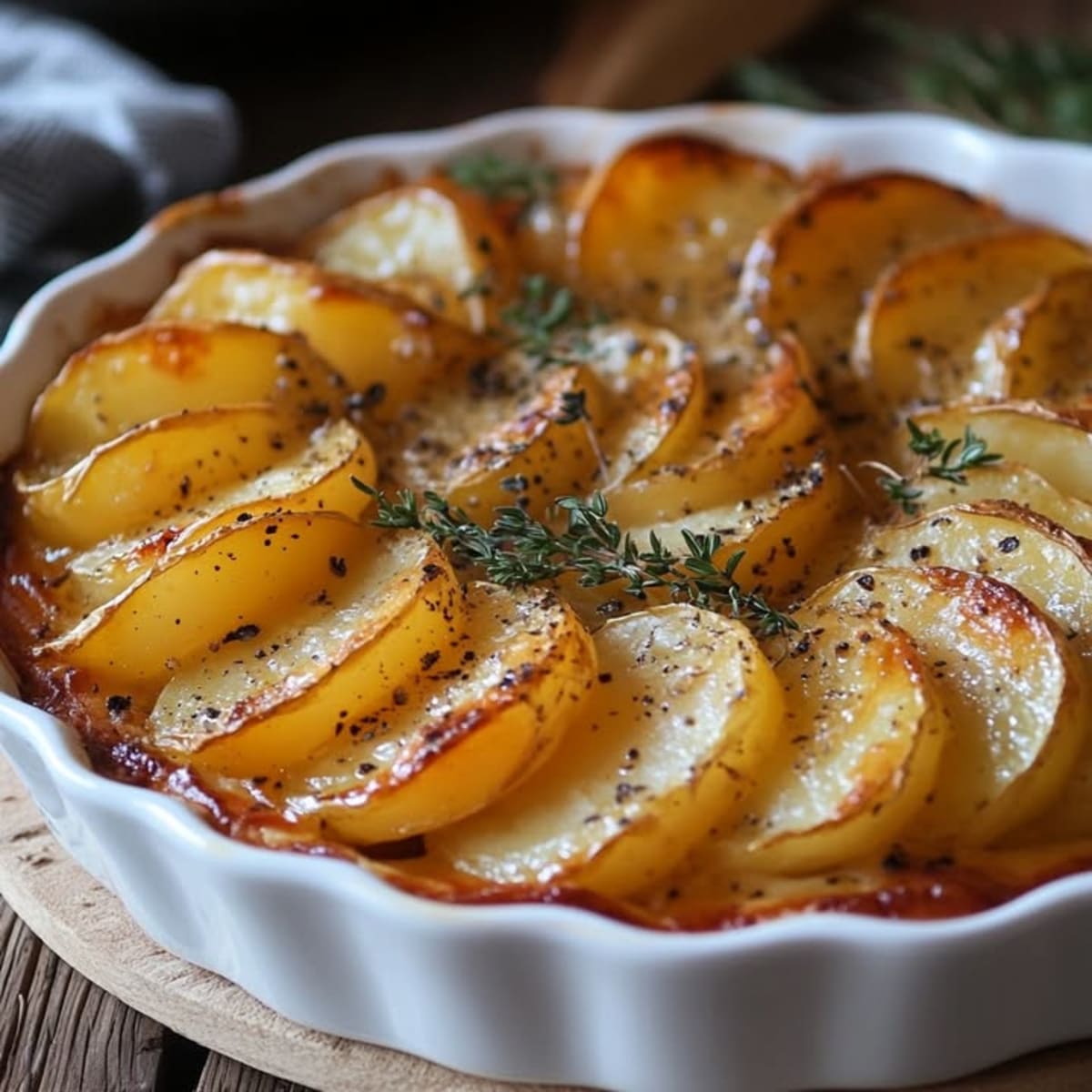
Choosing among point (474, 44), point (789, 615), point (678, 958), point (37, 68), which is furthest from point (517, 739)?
point (474, 44)

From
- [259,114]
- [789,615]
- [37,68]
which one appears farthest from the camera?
[259,114]

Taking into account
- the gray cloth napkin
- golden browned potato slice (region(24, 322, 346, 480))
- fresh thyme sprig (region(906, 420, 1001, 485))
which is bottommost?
the gray cloth napkin

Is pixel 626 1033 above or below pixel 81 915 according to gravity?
above

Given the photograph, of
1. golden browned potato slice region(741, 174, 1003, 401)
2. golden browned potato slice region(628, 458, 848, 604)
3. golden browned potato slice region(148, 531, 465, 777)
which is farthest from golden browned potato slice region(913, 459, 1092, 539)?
golden browned potato slice region(148, 531, 465, 777)

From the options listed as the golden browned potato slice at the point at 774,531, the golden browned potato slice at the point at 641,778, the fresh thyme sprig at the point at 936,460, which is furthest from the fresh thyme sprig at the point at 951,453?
the golden browned potato slice at the point at 641,778

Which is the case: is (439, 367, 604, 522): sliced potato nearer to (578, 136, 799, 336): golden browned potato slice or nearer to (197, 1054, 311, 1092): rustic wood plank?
(578, 136, 799, 336): golden browned potato slice

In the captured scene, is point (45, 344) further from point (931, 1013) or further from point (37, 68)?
point (931, 1013)
